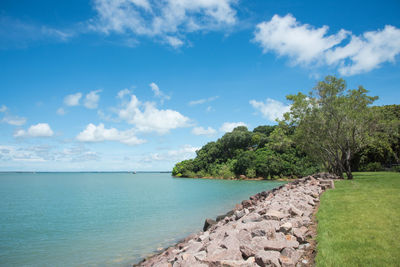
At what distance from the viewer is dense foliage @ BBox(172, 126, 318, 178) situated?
2121 inches

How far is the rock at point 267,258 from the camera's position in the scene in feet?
14.7

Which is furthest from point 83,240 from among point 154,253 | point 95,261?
point 154,253

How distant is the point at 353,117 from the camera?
2048cm

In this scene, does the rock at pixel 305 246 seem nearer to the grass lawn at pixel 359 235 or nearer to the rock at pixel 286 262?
the grass lawn at pixel 359 235

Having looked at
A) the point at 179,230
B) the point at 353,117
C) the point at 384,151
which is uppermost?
the point at 353,117

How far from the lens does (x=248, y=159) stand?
63688 millimetres

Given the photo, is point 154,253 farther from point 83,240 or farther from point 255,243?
point 255,243

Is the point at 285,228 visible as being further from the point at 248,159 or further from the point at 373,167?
the point at 248,159

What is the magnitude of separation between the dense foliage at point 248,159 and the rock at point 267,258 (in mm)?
21841

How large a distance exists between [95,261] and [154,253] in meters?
2.24

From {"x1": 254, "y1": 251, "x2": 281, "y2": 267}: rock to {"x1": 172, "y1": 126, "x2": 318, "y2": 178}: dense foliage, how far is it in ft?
71.7

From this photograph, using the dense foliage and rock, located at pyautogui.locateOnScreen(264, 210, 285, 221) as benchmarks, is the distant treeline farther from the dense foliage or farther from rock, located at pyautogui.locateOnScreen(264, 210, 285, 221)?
rock, located at pyautogui.locateOnScreen(264, 210, 285, 221)

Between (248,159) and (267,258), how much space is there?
60.4m

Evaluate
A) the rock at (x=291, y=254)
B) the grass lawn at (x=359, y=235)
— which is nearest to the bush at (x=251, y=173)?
the grass lawn at (x=359, y=235)
